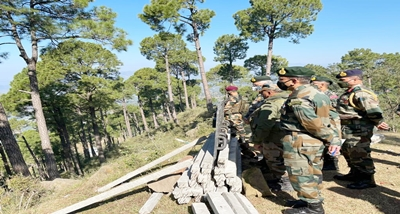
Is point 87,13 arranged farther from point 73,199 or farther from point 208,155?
point 208,155

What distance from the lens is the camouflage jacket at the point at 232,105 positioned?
5.73 metres

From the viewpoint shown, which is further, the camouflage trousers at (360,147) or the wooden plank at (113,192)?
the wooden plank at (113,192)

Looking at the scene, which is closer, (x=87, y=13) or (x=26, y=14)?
(x=26, y=14)

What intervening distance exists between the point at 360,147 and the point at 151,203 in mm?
3253

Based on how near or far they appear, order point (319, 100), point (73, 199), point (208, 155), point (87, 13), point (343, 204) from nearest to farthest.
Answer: point (319, 100) < point (343, 204) < point (208, 155) < point (73, 199) < point (87, 13)

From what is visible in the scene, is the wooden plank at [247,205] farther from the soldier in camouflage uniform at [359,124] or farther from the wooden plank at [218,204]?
the soldier in camouflage uniform at [359,124]

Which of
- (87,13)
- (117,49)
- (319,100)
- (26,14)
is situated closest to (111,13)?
(87,13)

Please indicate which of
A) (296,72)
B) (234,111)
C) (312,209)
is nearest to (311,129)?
(296,72)

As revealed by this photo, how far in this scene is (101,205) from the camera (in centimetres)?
420

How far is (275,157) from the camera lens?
11.6 ft

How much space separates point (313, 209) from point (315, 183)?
0.97ft

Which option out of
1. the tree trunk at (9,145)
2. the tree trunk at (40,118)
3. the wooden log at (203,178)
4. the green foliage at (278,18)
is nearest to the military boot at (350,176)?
the wooden log at (203,178)

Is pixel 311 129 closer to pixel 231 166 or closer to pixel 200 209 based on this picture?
pixel 231 166

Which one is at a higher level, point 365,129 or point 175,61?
point 175,61
